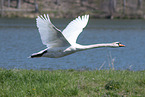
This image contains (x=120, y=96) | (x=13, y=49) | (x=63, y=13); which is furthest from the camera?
(x=63, y=13)

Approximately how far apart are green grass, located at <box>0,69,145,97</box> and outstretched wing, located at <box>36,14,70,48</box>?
976 millimetres

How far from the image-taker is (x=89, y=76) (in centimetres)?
842

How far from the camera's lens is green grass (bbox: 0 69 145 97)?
7098mm

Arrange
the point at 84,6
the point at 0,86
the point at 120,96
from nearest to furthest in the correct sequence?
the point at 120,96, the point at 0,86, the point at 84,6

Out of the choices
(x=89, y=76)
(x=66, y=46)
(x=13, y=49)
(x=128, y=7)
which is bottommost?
(x=128, y=7)

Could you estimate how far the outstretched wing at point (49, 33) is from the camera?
25.1ft

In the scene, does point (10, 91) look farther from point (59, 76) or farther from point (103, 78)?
point (103, 78)

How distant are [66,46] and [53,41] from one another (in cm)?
40

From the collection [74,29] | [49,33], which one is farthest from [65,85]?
[74,29]

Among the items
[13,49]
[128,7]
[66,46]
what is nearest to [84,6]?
[128,7]

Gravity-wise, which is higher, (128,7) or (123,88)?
(123,88)

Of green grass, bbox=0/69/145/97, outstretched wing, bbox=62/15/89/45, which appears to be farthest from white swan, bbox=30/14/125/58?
green grass, bbox=0/69/145/97

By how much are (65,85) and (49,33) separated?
144 cm

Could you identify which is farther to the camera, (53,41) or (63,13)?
(63,13)
